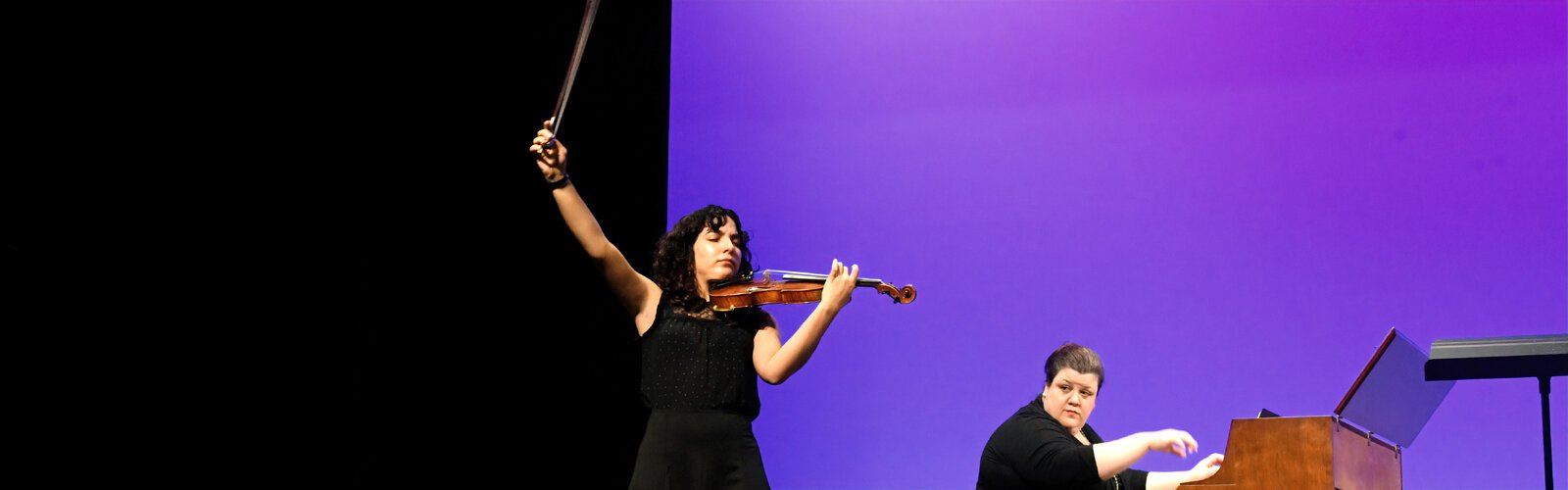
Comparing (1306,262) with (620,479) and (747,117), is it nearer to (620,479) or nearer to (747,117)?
(747,117)

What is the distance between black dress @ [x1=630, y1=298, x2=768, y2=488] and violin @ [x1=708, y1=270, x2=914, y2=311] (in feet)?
0.17

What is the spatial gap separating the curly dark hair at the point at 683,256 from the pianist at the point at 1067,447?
79cm

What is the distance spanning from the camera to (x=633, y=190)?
417 centimetres

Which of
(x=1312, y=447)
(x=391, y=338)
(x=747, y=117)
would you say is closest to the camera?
(x=1312, y=447)

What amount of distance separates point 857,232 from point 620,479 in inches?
38.7

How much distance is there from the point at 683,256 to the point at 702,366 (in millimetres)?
282

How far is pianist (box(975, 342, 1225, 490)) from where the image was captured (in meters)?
3.02

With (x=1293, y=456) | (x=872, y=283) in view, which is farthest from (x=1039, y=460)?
(x=872, y=283)

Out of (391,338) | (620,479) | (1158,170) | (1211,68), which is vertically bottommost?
(620,479)

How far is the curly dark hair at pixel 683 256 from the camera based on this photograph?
2.85m

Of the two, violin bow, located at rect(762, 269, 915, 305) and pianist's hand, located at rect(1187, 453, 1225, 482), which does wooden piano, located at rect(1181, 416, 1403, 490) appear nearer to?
pianist's hand, located at rect(1187, 453, 1225, 482)

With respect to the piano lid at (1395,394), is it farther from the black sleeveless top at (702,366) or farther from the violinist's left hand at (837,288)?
the black sleeveless top at (702,366)

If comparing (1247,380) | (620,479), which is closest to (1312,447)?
(1247,380)

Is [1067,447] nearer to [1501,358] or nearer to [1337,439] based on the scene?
[1337,439]
